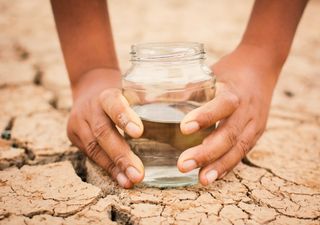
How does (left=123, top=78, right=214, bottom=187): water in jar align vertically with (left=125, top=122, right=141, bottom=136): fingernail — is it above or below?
below

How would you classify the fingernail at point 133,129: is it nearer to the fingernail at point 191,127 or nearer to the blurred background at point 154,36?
the fingernail at point 191,127

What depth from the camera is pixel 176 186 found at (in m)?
1.36

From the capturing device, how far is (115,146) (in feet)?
4.22

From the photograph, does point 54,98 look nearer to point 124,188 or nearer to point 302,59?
point 124,188

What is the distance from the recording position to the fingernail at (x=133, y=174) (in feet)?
4.06

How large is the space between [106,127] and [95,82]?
29 centimetres

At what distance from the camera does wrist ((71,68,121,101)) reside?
59.9 inches

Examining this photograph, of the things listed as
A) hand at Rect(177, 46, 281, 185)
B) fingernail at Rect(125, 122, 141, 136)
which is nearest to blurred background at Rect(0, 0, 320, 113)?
hand at Rect(177, 46, 281, 185)

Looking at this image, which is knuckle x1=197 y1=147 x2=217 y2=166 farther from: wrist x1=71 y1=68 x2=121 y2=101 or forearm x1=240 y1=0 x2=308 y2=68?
forearm x1=240 y1=0 x2=308 y2=68

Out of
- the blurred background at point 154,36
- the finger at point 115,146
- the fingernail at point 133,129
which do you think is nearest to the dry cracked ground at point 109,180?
the blurred background at point 154,36

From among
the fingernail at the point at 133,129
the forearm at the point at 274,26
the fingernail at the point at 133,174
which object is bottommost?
the fingernail at the point at 133,174

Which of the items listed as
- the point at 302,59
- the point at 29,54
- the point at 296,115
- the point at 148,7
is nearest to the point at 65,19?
the point at 296,115

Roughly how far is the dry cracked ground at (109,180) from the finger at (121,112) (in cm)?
25

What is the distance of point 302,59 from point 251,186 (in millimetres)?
2002
